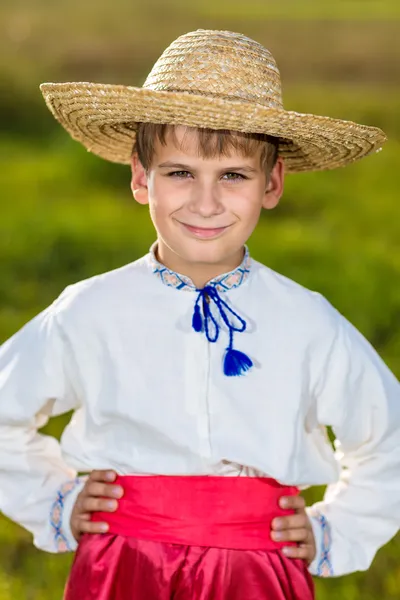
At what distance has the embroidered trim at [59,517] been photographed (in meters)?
2.79

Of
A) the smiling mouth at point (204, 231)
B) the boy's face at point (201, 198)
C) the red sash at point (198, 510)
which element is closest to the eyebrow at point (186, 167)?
the boy's face at point (201, 198)

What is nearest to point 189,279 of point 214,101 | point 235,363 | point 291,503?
point 235,363

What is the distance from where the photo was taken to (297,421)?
262 cm

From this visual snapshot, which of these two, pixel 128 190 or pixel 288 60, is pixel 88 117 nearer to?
pixel 128 190

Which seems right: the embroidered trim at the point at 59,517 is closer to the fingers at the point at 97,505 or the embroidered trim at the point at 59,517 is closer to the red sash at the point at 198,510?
the fingers at the point at 97,505

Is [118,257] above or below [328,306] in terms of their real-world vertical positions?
below

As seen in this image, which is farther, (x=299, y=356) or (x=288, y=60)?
(x=288, y=60)

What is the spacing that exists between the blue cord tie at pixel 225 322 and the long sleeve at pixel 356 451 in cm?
19

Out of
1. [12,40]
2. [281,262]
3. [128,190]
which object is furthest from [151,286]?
[12,40]

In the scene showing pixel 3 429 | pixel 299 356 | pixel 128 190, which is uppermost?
pixel 299 356

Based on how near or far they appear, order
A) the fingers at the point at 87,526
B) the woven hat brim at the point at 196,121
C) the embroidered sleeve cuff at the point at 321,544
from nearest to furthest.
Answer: the woven hat brim at the point at 196,121 < the fingers at the point at 87,526 < the embroidered sleeve cuff at the point at 321,544

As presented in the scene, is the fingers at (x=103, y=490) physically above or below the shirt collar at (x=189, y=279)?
below

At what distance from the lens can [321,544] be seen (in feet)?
9.08

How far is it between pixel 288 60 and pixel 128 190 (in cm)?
501
